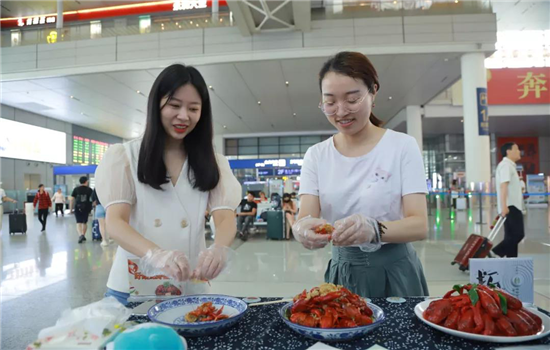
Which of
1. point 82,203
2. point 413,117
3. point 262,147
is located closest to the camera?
point 82,203

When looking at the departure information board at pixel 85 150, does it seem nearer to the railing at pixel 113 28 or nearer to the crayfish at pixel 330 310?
the railing at pixel 113 28

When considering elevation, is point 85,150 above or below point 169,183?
above

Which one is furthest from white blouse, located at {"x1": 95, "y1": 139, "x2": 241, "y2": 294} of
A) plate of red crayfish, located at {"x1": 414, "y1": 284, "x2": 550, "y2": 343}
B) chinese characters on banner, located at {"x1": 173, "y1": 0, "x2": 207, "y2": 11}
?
chinese characters on banner, located at {"x1": 173, "y1": 0, "x2": 207, "y2": 11}

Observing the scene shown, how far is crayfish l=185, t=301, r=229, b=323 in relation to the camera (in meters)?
1.01

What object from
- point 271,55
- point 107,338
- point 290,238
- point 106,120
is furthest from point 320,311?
point 106,120

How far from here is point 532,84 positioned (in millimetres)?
15195

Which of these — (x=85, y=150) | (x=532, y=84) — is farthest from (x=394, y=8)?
(x=85, y=150)

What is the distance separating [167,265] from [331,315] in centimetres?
52

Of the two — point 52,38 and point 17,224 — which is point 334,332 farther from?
point 52,38

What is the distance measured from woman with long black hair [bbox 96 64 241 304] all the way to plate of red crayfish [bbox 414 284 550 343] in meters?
0.77

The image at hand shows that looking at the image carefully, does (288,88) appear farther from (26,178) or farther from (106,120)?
(26,178)

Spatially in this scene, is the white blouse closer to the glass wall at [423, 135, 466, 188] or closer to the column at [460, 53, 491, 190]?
the column at [460, 53, 491, 190]

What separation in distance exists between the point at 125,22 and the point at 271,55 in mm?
4653

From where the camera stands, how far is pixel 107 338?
72 centimetres
